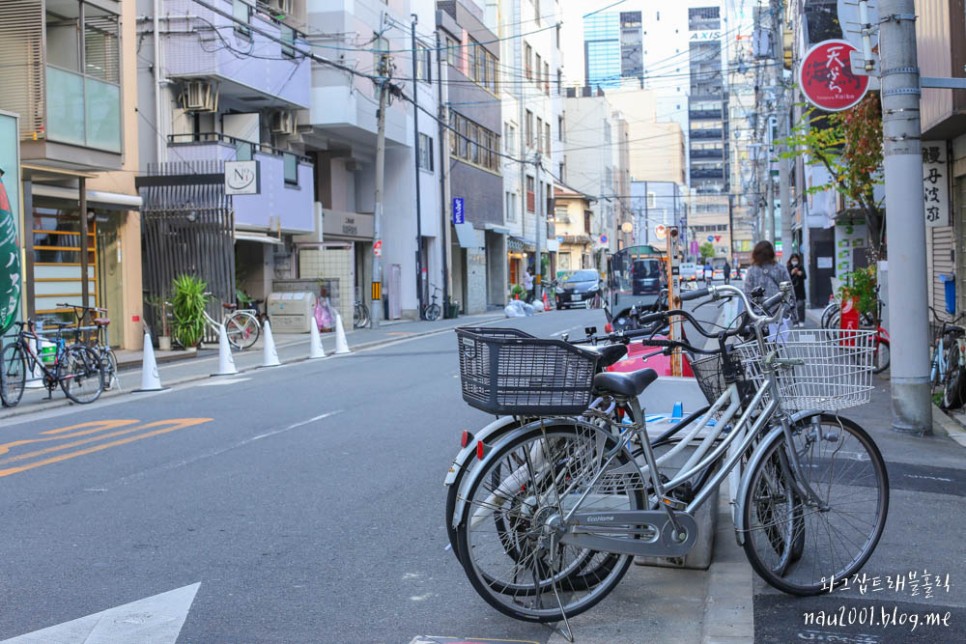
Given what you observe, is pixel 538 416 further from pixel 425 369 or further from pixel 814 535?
pixel 425 369

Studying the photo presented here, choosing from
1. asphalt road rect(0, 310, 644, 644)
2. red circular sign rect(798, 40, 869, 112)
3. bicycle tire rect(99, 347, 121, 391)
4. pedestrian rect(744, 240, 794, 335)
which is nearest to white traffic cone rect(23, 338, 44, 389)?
bicycle tire rect(99, 347, 121, 391)

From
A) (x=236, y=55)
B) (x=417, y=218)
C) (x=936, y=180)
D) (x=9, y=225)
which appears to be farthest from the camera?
(x=417, y=218)

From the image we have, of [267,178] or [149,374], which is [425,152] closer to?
[267,178]

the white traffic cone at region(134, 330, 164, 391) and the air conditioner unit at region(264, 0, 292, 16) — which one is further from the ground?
the air conditioner unit at region(264, 0, 292, 16)

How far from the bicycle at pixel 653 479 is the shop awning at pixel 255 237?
2285cm

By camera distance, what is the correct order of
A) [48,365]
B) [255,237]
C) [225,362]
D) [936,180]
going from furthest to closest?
1. [255,237]
2. [225,362]
3. [48,365]
4. [936,180]

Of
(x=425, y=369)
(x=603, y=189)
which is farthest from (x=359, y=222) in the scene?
(x=603, y=189)

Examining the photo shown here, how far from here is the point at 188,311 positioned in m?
22.4

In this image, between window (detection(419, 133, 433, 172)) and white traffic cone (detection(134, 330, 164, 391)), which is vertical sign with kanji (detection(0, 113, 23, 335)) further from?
window (detection(419, 133, 433, 172))

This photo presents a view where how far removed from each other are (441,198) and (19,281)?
2705 cm

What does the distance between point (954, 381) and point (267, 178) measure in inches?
776

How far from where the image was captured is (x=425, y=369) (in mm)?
17391

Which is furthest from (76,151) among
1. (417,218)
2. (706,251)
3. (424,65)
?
(706,251)

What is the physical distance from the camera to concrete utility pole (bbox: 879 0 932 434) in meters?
9.64
